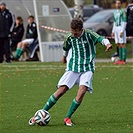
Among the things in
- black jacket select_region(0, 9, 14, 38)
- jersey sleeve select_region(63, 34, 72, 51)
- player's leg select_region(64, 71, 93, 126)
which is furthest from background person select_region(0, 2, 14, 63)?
player's leg select_region(64, 71, 93, 126)

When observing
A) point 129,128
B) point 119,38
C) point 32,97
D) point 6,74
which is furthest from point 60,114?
point 119,38

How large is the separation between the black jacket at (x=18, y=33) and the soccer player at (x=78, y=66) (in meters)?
17.2

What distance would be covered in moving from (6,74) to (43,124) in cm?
974

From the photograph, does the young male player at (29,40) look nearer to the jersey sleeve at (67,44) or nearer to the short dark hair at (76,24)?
the jersey sleeve at (67,44)

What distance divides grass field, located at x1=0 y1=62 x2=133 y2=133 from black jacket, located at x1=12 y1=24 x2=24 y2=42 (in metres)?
6.16

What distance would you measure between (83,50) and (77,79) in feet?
1.50

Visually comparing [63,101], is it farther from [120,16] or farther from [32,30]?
[32,30]

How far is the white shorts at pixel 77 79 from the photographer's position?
10781 millimetres

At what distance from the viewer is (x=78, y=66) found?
10914 mm

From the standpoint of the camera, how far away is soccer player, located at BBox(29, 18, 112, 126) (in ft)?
35.4

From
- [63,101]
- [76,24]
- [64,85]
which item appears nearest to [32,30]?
[63,101]

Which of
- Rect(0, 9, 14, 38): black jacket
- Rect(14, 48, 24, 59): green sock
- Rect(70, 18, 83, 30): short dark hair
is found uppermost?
Rect(70, 18, 83, 30): short dark hair

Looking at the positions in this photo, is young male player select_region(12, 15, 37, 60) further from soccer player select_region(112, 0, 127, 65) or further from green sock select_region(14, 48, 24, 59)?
soccer player select_region(112, 0, 127, 65)

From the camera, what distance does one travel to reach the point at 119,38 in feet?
78.7
